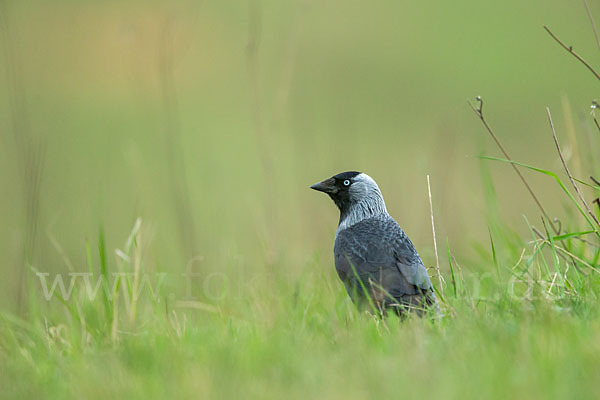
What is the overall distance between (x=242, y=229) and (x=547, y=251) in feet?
12.8

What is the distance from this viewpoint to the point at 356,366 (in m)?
2.79

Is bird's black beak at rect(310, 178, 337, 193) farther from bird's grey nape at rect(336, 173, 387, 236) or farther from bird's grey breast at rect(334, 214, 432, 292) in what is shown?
bird's grey breast at rect(334, 214, 432, 292)

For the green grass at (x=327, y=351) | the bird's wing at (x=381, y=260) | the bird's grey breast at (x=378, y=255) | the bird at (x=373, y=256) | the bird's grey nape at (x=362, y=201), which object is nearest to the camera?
the green grass at (x=327, y=351)

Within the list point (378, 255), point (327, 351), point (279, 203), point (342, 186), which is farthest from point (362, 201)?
point (279, 203)

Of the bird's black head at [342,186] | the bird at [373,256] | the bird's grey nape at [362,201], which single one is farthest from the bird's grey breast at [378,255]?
the bird's black head at [342,186]

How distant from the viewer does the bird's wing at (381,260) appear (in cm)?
448

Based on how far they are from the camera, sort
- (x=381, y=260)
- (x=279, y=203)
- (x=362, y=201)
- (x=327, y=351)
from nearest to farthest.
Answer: (x=327, y=351) < (x=381, y=260) < (x=362, y=201) < (x=279, y=203)

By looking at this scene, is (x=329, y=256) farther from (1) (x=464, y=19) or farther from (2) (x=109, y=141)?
(1) (x=464, y=19)

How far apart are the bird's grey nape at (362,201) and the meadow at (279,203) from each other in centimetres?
38

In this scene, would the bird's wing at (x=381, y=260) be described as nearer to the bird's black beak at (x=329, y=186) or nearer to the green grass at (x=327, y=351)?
the green grass at (x=327, y=351)

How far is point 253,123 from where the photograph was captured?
6.42m

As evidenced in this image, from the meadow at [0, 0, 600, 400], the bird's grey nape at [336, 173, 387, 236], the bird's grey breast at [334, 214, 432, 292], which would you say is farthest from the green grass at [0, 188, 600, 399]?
the bird's grey nape at [336, 173, 387, 236]

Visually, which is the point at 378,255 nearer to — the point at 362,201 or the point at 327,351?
the point at 362,201

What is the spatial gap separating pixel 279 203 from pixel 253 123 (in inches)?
111
